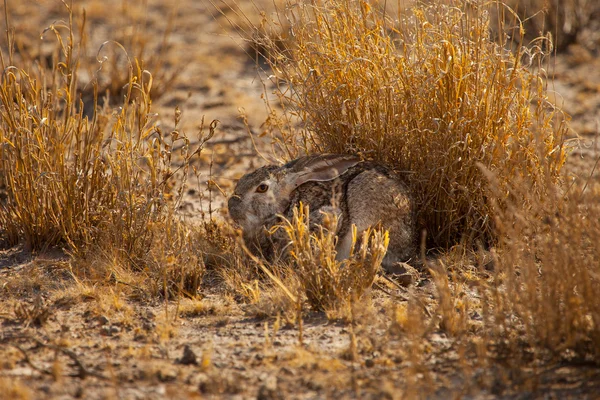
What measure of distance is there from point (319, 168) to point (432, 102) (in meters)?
0.92

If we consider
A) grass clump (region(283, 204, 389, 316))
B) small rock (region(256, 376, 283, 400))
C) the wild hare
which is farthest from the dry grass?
small rock (region(256, 376, 283, 400))

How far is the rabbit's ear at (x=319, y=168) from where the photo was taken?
4969 mm

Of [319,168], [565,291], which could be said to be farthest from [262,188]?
[565,291]

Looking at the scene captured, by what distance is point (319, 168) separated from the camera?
4992mm

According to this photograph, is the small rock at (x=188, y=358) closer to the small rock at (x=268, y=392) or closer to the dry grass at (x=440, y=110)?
the small rock at (x=268, y=392)

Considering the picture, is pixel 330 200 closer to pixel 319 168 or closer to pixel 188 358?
pixel 319 168

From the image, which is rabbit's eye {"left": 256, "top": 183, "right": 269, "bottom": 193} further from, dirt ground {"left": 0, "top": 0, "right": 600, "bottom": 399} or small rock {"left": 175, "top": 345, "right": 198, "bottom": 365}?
small rock {"left": 175, "top": 345, "right": 198, "bottom": 365}

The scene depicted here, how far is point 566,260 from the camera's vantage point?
12.1 ft

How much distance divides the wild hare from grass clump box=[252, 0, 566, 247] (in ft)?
0.97

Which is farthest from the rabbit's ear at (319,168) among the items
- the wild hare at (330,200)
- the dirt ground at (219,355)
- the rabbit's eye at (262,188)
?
the dirt ground at (219,355)

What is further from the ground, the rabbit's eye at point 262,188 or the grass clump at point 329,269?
the rabbit's eye at point 262,188

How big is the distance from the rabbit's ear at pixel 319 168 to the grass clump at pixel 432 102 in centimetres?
29

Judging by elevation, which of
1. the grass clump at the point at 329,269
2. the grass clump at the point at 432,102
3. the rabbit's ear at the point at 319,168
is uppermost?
the grass clump at the point at 432,102

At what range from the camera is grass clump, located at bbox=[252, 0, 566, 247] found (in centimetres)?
509
